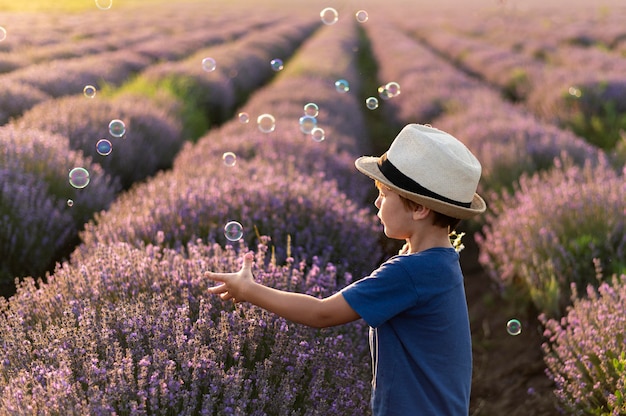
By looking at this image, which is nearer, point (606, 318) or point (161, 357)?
point (161, 357)

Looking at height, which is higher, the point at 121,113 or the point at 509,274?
the point at 121,113

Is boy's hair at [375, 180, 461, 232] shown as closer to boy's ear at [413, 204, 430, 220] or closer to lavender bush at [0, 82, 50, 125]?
boy's ear at [413, 204, 430, 220]

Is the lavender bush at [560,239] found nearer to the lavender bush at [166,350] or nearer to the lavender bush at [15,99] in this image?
the lavender bush at [166,350]

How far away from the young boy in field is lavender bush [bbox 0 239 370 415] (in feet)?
0.83

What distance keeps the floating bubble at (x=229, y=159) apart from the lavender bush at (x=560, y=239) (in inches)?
78.8

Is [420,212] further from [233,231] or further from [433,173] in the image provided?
[233,231]

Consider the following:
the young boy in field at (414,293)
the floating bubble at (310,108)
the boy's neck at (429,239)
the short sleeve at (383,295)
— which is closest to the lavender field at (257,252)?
the floating bubble at (310,108)

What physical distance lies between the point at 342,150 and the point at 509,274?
2.51 metres

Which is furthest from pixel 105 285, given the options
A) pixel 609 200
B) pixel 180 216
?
pixel 609 200

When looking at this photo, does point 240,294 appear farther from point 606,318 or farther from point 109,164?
point 109,164

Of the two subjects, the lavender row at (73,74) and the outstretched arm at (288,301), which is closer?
the outstretched arm at (288,301)

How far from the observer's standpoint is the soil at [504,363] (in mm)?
3502

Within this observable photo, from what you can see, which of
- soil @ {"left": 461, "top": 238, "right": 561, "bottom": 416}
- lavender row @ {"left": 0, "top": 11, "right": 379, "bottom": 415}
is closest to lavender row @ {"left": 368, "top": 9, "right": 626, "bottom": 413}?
soil @ {"left": 461, "top": 238, "right": 561, "bottom": 416}

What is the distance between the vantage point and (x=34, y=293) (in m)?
2.52
